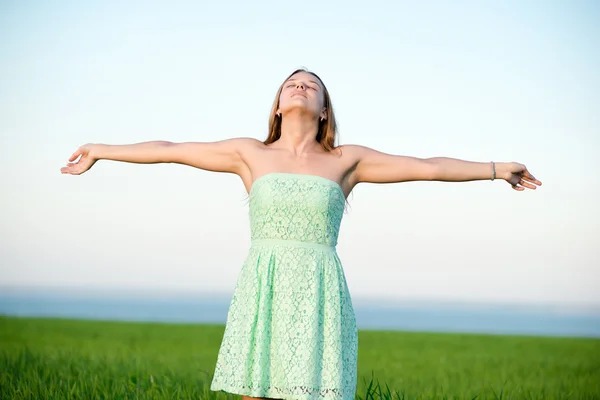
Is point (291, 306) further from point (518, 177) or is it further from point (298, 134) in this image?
point (518, 177)

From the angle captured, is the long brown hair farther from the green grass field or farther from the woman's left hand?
the green grass field

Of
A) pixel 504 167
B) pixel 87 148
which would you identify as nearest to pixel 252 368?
pixel 87 148

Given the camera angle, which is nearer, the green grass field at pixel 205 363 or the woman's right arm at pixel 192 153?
the woman's right arm at pixel 192 153

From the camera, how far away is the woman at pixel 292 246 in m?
4.15

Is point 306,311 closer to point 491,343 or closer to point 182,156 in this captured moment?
point 182,156

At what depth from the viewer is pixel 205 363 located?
9.67m

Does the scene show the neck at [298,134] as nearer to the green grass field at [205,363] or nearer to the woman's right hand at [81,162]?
the woman's right hand at [81,162]

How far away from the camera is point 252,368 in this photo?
4.18 metres

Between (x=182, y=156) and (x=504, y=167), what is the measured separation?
6.50ft

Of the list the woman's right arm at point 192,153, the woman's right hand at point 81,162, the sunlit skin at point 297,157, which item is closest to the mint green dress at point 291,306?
the sunlit skin at point 297,157

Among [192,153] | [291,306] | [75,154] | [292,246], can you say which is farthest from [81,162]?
[291,306]

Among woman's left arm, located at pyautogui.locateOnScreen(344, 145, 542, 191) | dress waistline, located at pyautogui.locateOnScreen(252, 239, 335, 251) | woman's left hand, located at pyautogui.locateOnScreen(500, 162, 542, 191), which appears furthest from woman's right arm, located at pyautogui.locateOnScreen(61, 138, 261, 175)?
woman's left hand, located at pyautogui.locateOnScreen(500, 162, 542, 191)

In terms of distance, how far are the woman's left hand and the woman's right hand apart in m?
2.53

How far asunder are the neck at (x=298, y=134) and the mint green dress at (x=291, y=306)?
0.79 ft
